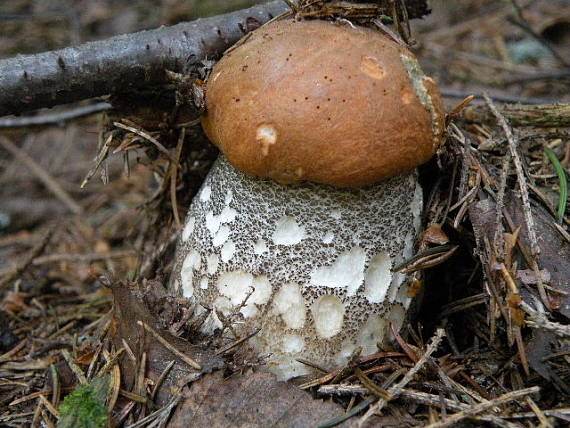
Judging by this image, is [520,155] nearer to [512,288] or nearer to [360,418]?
[512,288]

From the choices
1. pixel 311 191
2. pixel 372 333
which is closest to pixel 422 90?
pixel 311 191

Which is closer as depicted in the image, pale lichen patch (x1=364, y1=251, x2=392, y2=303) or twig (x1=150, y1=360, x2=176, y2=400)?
twig (x1=150, y1=360, x2=176, y2=400)

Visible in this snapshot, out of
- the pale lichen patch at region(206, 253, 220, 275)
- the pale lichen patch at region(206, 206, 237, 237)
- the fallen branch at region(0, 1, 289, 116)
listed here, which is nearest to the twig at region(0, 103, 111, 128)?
the fallen branch at region(0, 1, 289, 116)

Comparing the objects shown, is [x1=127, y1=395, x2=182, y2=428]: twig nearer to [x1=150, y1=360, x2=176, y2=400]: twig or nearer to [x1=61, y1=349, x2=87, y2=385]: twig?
[x1=150, y1=360, x2=176, y2=400]: twig

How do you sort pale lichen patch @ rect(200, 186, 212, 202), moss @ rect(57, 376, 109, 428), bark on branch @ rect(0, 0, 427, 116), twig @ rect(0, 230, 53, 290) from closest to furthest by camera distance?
moss @ rect(57, 376, 109, 428)
bark on branch @ rect(0, 0, 427, 116)
pale lichen patch @ rect(200, 186, 212, 202)
twig @ rect(0, 230, 53, 290)

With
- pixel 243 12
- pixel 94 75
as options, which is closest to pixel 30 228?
pixel 94 75

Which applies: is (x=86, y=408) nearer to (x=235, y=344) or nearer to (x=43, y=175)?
(x=235, y=344)
